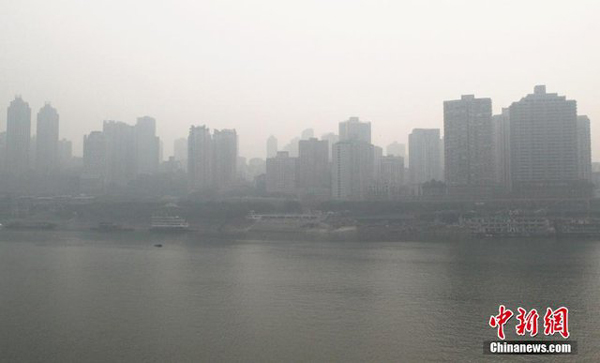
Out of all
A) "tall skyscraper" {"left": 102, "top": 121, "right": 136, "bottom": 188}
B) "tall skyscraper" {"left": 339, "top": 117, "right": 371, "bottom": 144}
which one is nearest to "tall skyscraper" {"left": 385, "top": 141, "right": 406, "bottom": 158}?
"tall skyscraper" {"left": 339, "top": 117, "right": 371, "bottom": 144}

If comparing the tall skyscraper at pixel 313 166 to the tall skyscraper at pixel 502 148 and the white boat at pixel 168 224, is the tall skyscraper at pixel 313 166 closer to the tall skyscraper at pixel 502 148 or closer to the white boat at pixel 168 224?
the tall skyscraper at pixel 502 148

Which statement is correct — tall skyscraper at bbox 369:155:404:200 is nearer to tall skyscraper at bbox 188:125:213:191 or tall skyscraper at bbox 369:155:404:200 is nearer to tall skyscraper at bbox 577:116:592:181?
tall skyscraper at bbox 577:116:592:181

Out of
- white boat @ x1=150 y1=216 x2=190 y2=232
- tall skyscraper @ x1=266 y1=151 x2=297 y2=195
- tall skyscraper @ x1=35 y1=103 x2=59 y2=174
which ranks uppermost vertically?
tall skyscraper @ x1=35 y1=103 x2=59 y2=174

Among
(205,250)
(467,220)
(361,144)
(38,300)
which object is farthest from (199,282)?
(361,144)

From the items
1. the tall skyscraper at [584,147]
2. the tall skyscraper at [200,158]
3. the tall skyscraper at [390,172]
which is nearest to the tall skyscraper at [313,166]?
the tall skyscraper at [390,172]

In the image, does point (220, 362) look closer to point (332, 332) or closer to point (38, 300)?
point (332, 332)
